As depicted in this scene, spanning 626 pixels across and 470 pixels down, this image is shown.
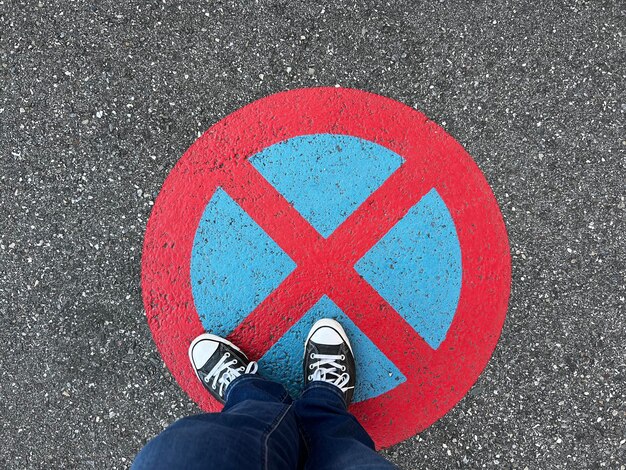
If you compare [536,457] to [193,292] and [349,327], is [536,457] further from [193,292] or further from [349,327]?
[193,292]

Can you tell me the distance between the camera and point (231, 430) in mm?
1386

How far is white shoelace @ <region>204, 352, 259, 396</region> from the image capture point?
6.31ft

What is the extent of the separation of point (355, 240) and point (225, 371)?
2.58 ft

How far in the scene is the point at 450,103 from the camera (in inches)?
78.5

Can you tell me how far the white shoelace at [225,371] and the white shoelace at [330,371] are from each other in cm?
26

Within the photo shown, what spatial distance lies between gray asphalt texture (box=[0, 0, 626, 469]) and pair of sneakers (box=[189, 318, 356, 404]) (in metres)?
0.21

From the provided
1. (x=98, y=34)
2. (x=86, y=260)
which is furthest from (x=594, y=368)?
(x=98, y=34)

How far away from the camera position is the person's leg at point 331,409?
1.53m

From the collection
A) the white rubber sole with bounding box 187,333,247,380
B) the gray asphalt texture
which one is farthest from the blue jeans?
the gray asphalt texture

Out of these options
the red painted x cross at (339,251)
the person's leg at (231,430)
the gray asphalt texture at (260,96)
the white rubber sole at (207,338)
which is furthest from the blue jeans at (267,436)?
the gray asphalt texture at (260,96)

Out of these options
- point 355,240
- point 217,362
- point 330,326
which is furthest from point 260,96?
point 217,362

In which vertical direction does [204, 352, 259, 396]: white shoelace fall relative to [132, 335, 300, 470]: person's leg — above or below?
above

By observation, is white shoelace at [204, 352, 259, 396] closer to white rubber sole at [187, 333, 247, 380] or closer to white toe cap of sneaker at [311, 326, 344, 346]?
white rubber sole at [187, 333, 247, 380]

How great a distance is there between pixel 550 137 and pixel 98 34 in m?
2.07
